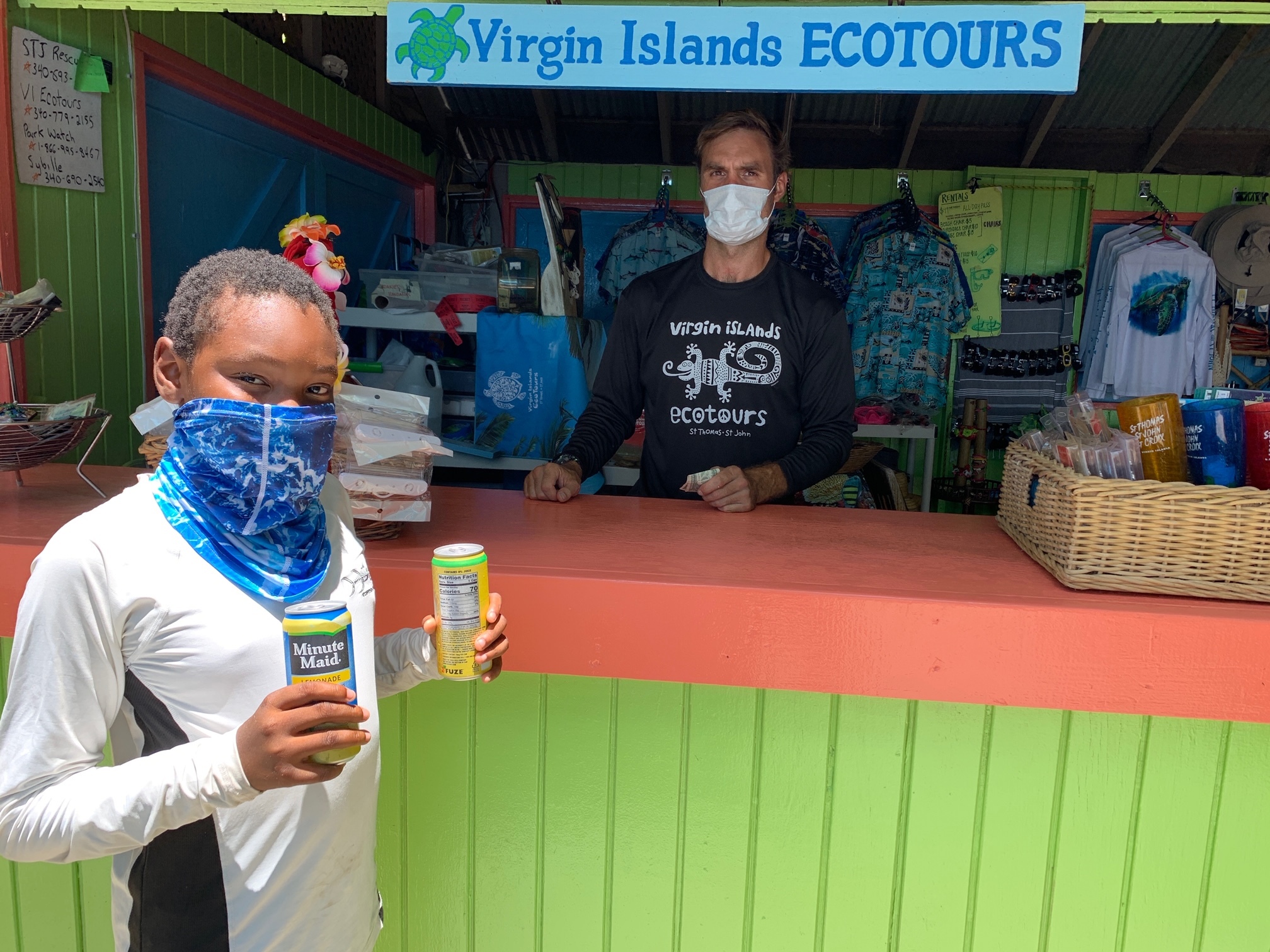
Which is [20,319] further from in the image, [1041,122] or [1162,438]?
[1041,122]

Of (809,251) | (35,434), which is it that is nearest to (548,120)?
(809,251)

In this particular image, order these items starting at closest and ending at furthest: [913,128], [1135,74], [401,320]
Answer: [401,320] → [1135,74] → [913,128]

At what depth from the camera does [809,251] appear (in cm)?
537

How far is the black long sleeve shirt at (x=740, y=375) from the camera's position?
2.44m

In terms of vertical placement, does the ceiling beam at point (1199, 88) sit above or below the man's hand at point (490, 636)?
above

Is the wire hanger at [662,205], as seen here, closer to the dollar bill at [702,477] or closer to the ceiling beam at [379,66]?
the ceiling beam at [379,66]

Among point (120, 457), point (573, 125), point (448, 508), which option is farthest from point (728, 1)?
point (573, 125)

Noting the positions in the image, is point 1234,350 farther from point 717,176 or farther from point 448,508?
point 448,508

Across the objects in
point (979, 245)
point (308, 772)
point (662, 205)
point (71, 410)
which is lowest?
point (308, 772)

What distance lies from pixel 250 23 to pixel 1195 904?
4154 millimetres

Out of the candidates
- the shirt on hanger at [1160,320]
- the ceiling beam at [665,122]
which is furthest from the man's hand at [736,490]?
the shirt on hanger at [1160,320]

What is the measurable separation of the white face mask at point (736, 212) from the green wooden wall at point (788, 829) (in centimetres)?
129

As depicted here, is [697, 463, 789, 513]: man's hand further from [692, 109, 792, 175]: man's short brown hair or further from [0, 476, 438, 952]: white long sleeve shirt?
[0, 476, 438, 952]: white long sleeve shirt

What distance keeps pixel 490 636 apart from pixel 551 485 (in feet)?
3.46
